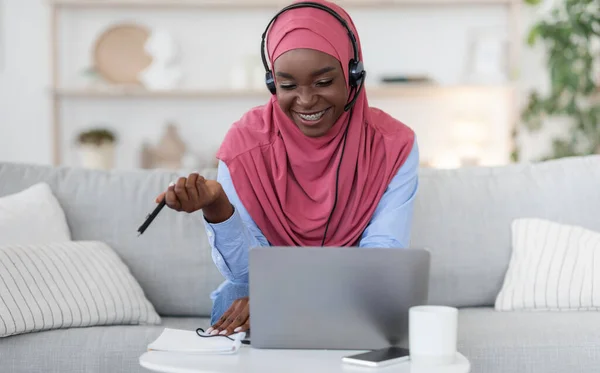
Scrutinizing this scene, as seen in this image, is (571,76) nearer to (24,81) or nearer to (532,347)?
(532,347)

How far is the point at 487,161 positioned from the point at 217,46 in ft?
5.52

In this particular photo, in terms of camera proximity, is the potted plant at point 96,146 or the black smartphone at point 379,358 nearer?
the black smartphone at point 379,358

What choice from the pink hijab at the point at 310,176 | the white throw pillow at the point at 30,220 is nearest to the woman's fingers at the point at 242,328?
the pink hijab at the point at 310,176

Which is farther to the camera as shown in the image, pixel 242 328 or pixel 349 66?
pixel 349 66

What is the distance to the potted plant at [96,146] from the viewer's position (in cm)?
439

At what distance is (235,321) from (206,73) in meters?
3.30

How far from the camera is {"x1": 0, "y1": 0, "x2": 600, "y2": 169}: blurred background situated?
14.6 feet

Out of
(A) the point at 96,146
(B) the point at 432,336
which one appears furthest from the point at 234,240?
(A) the point at 96,146

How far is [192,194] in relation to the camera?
129 cm

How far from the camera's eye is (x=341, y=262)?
1.20 meters

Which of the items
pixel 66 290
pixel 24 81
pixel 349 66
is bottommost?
pixel 66 290

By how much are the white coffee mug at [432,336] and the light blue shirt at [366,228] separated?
45cm

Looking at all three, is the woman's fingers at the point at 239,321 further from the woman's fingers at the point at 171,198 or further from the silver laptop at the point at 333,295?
the woman's fingers at the point at 171,198

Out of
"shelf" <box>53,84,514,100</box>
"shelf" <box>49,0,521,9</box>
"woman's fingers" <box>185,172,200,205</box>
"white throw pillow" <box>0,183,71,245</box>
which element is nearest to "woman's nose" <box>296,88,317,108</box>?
"woman's fingers" <box>185,172,200,205</box>
